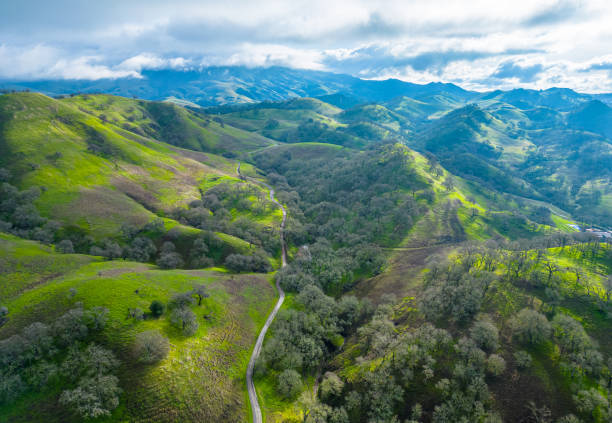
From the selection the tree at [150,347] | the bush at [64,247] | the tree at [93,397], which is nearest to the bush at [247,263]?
the tree at [150,347]

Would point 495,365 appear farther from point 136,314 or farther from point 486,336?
point 136,314

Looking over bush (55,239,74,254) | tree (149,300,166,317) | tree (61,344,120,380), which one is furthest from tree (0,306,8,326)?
bush (55,239,74,254)

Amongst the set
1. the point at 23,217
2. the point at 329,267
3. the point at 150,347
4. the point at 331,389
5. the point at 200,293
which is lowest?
the point at 329,267

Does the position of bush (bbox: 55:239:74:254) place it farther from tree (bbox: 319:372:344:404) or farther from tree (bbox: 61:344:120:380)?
tree (bbox: 319:372:344:404)

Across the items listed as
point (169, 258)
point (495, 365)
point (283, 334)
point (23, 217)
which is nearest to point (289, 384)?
point (283, 334)

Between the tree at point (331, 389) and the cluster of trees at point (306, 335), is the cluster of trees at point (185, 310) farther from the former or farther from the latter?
the tree at point (331, 389)

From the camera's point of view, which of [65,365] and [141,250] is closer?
[65,365]
